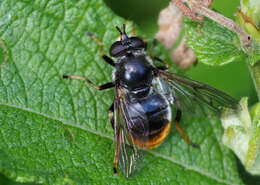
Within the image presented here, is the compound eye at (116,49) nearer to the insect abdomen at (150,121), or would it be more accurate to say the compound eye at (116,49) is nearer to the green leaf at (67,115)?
the green leaf at (67,115)

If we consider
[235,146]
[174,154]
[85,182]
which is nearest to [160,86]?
[174,154]

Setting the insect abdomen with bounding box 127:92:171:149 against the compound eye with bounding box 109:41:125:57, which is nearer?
the insect abdomen with bounding box 127:92:171:149

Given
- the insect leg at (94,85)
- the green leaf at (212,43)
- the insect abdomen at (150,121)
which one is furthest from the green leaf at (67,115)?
the green leaf at (212,43)

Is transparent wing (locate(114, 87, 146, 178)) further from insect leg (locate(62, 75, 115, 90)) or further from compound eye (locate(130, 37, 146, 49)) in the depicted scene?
compound eye (locate(130, 37, 146, 49))

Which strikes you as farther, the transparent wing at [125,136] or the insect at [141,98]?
the insect at [141,98]

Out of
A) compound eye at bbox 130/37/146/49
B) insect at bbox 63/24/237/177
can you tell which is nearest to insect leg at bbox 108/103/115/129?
insect at bbox 63/24/237/177

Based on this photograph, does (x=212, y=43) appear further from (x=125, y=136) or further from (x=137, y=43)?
(x=125, y=136)
